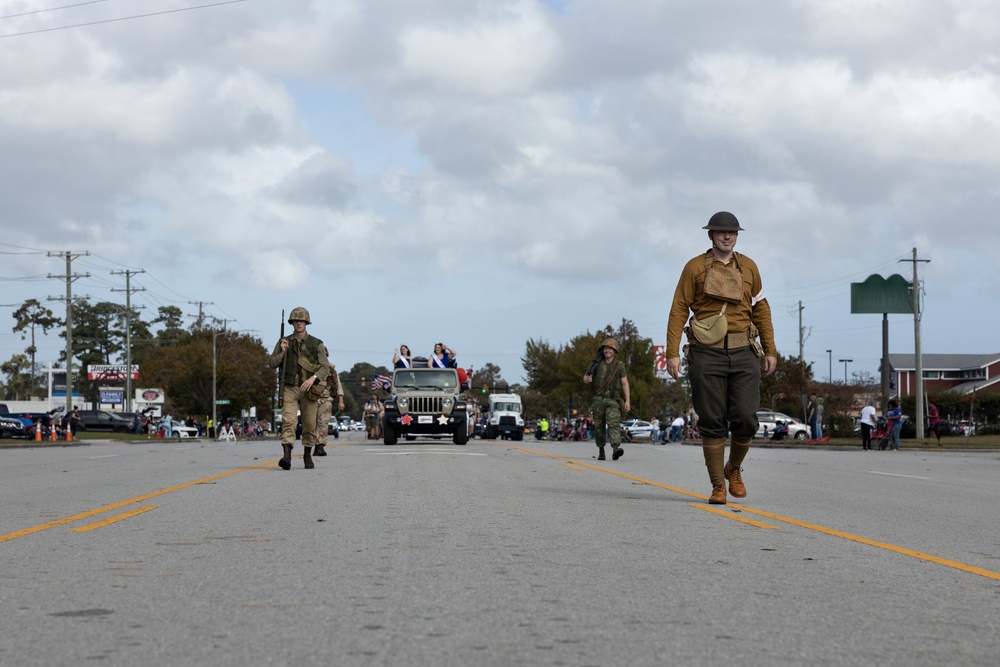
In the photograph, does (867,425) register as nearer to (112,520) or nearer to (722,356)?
(722,356)

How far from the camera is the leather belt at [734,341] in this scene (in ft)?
33.3

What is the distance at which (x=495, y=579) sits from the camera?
5883 mm

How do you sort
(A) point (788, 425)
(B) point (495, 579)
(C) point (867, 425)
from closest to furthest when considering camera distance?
1. (B) point (495, 579)
2. (C) point (867, 425)
3. (A) point (788, 425)

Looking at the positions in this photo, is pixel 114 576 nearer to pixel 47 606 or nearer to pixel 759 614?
pixel 47 606

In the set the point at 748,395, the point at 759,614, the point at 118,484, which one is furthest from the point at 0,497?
the point at 759,614

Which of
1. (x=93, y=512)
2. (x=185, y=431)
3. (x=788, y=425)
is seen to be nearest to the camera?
(x=93, y=512)

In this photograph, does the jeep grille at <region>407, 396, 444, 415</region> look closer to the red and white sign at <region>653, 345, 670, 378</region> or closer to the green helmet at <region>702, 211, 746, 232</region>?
the green helmet at <region>702, 211, 746, 232</region>

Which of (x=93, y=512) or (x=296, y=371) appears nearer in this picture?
(x=93, y=512)

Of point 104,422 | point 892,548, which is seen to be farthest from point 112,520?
point 104,422

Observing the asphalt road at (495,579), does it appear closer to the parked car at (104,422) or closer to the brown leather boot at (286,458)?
the brown leather boot at (286,458)

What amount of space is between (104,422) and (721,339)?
74.0 metres

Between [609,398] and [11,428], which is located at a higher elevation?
[609,398]

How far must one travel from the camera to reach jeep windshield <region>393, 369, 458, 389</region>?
3222 cm

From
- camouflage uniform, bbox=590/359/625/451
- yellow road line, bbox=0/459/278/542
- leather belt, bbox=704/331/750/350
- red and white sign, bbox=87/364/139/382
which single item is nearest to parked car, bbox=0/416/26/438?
camouflage uniform, bbox=590/359/625/451
